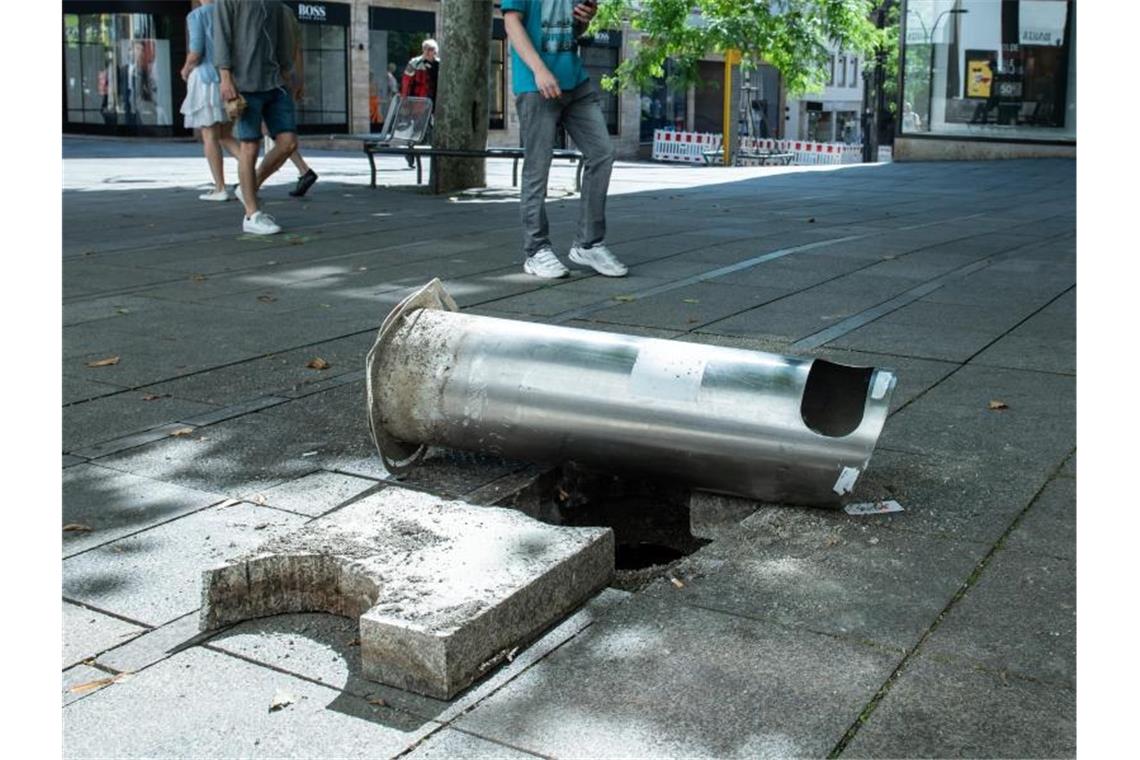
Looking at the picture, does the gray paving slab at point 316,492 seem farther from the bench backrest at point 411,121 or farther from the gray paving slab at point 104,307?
the bench backrest at point 411,121

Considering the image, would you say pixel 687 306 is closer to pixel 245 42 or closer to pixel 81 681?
pixel 245 42

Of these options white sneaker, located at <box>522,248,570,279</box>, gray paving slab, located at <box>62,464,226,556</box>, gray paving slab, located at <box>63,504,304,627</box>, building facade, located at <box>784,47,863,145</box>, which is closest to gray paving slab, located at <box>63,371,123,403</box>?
gray paving slab, located at <box>62,464,226,556</box>

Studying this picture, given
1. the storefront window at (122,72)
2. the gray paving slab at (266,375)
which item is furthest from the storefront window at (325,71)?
the gray paving slab at (266,375)

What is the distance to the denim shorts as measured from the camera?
972 centimetres

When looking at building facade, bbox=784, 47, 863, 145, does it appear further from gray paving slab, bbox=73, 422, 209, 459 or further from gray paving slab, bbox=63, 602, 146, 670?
gray paving slab, bbox=63, 602, 146, 670

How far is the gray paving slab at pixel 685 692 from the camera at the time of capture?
98.3 inches

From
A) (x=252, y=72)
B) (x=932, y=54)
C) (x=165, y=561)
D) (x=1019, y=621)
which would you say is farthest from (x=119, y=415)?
(x=932, y=54)

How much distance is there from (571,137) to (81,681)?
5.42m

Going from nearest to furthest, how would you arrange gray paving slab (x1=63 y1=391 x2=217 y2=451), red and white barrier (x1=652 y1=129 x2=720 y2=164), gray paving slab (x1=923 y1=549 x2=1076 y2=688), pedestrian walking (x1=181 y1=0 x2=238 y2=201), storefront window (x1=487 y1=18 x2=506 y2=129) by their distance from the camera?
gray paving slab (x1=923 y1=549 x2=1076 y2=688) < gray paving slab (x1=63 y1=391 x2=217 y2=451) < pedestrian walking (x1=181 y1=0 x2=238 y2=201) < storefront window (x1=487 y1=18 x2=506 y2=129) < red and white barrier (x1=652 y1=129 x2=720 y2=164)

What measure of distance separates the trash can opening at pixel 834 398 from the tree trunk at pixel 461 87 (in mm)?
10266

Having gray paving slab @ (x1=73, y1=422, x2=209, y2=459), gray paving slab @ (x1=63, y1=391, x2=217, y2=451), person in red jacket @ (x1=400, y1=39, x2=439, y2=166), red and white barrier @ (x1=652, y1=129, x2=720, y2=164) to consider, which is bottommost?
gray paving slab @ (x1=73, y1=422, x2=209, y2=459)

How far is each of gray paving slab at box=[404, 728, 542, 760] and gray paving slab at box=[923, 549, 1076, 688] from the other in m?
1.00

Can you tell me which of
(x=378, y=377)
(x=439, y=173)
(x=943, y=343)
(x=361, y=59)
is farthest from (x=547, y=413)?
(x=361, y=59)

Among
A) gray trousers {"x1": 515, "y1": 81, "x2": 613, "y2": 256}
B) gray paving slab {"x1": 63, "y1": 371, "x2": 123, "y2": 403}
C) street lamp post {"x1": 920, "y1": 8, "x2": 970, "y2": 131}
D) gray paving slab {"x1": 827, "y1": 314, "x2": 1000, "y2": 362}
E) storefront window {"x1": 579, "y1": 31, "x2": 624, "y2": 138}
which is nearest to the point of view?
gray paving slab {"x1": 63, "y1": 371, "x2": 123, "y2": 403}
